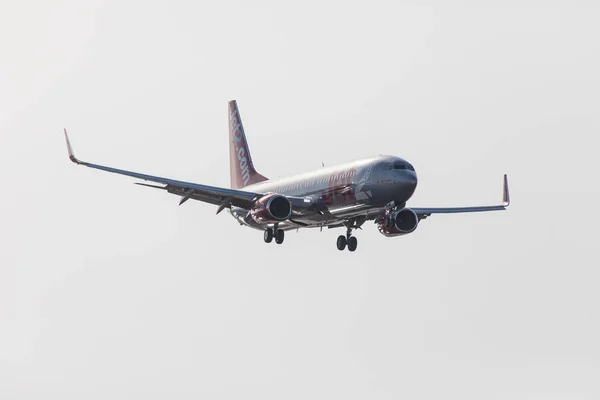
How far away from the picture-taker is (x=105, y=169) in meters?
79.4

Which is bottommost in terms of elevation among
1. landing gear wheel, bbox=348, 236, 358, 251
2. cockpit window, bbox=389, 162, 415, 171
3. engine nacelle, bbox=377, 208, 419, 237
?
landing gear wheel, bbox=348, 236, 358, 251

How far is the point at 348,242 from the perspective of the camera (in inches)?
3415

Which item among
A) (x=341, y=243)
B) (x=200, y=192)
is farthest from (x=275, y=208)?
(x=341, y=243)

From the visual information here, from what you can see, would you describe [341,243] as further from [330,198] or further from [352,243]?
[330,198]

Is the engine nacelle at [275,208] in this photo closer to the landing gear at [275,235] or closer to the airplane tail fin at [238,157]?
the landing gear at [275,235]

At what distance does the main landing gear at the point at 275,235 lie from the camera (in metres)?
85.3

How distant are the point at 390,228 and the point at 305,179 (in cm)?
634

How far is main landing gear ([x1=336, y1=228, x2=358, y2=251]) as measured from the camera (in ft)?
284

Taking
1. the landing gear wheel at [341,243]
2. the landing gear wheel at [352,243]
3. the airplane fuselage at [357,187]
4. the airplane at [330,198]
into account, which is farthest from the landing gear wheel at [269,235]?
the landing gear wheel at [352,243]

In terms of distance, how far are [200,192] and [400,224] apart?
1211 centimetres

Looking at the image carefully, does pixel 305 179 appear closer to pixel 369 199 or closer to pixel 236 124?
pixel 369 199

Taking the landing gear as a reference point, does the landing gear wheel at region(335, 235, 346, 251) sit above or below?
below

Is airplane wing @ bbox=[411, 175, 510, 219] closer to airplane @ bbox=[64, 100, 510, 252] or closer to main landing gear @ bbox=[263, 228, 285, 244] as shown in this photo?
airplane @ bbox=[64, 100, 510, 252]

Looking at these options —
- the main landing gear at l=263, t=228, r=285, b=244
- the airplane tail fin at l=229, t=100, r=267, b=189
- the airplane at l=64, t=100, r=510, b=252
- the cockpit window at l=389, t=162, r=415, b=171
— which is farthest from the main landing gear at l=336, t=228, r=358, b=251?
the airplane tail fin at l=229, t=100, r=267, b=189
